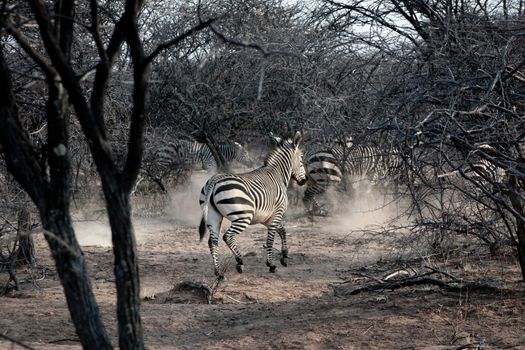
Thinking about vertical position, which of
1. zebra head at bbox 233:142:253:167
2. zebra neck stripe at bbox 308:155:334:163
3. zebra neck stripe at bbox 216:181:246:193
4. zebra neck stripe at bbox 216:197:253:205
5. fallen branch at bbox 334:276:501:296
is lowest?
fallen branch at bbox 334:276:501:296

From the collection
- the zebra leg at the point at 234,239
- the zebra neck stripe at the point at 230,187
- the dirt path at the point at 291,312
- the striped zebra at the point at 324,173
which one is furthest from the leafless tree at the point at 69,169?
the striped zebra at the point at 324,173

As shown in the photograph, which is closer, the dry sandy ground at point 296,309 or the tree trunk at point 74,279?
the tree trunk at point 74,279

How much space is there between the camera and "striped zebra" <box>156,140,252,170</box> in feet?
52.2

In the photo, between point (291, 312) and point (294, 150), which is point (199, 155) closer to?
point (294, 150)

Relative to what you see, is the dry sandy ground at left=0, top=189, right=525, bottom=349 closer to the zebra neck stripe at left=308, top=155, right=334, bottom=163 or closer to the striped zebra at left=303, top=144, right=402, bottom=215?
the striped zebra at left=303, top=144, right=402, bottom=215

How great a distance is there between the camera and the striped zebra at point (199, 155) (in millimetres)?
15922

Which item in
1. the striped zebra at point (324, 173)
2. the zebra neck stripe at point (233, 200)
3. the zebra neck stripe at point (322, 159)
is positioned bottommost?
the zebra neck stripe at point (233, 200)

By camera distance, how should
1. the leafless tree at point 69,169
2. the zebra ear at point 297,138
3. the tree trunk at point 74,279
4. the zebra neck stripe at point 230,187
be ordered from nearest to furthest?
the leafless tree at point 69,169
the tree trunk at point 74,279
the zebra neck stripe at point 230,187
the zebra ear at point 297,138

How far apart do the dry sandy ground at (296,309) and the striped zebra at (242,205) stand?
0.47 meters

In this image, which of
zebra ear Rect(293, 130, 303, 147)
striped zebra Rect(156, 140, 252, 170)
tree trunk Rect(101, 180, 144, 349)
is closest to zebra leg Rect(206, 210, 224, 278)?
zebra ear Rect(293, 130, 303, 147)

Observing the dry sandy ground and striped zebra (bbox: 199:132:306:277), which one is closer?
the dry sandy ground

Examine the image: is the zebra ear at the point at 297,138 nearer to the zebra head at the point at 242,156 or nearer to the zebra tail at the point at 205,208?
the zebra tail at the point at 205,208

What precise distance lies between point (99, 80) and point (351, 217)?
37.7 ft

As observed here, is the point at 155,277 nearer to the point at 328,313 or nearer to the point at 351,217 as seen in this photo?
the point at 328,313
